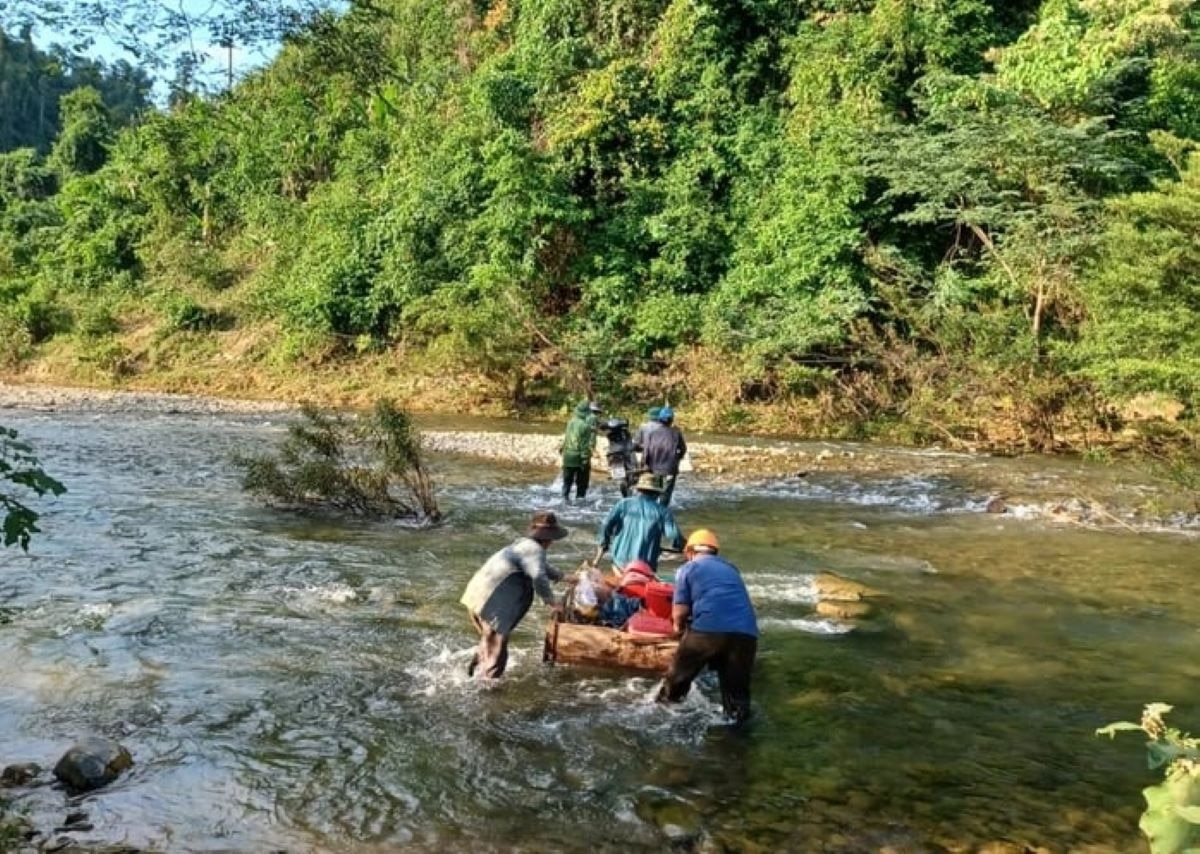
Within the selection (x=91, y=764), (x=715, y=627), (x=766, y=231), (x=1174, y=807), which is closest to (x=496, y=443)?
(x=766, y=231)

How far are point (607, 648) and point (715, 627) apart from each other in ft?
4.07

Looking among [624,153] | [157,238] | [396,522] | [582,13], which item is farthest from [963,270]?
[157,238]

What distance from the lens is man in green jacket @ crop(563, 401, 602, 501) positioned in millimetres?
14758

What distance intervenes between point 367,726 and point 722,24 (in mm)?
26965

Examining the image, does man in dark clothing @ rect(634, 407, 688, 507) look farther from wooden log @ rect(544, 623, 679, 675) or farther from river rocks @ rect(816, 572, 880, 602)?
wooden log @ rect(544, 623, 679, 675)

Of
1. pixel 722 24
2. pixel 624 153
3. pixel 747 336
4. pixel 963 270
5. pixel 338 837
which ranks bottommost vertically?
pixel 338 837

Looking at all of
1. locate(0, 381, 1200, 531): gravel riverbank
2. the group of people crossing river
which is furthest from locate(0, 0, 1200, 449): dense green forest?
the group of people crossing river

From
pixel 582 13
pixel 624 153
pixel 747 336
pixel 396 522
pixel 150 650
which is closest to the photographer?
pixel 150 650

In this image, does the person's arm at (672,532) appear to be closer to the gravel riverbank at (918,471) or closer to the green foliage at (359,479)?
the green foliage at (359,479)

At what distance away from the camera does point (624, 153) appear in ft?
96.3

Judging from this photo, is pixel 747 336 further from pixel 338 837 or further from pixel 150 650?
pixel 338 837

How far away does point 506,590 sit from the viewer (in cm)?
763

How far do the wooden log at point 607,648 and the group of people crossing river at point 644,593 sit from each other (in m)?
0.19

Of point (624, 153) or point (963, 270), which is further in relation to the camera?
point (624, 153)
